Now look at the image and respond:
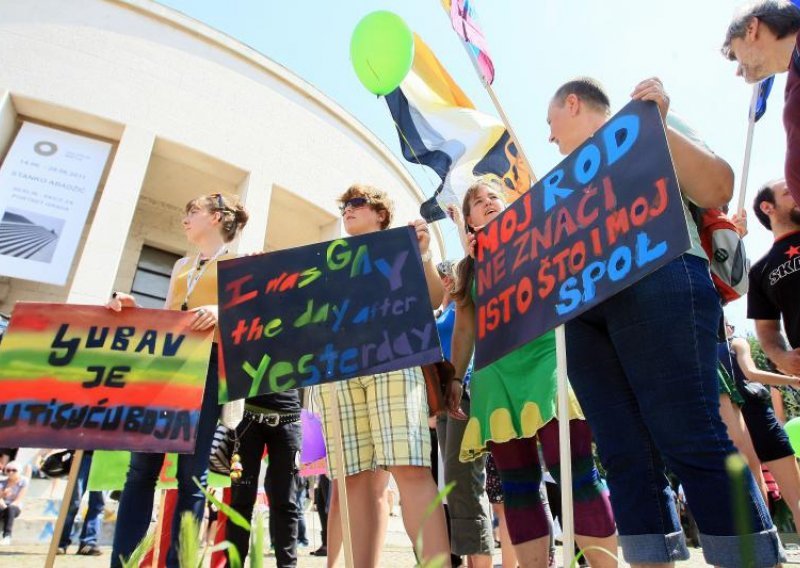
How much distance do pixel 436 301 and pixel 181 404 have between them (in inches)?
43.6

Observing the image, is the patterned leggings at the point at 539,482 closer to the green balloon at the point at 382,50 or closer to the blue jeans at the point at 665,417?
the blue jeans at the point at 665,417

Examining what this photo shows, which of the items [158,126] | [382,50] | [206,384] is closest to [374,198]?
[206,384]

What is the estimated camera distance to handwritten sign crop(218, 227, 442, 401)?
Result: 1.71 meters

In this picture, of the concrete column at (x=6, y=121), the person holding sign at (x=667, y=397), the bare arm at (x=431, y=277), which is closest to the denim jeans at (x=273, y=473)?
the bare arm at (x=431, y=277)

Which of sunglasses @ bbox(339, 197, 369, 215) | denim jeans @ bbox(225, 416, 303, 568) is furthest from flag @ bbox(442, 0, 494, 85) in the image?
denim jeans @ bbox(225, 416, 303, 568)

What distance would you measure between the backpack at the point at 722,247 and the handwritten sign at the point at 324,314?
869mm

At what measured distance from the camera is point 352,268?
1.90m

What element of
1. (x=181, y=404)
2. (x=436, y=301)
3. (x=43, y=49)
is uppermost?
(x=43, y=49)

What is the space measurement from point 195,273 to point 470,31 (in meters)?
2.12

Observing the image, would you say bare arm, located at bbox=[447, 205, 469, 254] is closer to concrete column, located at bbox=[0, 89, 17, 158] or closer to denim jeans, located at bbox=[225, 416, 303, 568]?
denim jeans, located at bbox=[225, 416, 303, 568]

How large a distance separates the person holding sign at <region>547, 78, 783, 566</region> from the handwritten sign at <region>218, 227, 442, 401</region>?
0.50 meters

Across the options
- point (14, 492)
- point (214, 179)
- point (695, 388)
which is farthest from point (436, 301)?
point (214, 179)

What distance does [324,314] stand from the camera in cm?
182

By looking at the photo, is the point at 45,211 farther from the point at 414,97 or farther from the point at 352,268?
the point at 352,268
